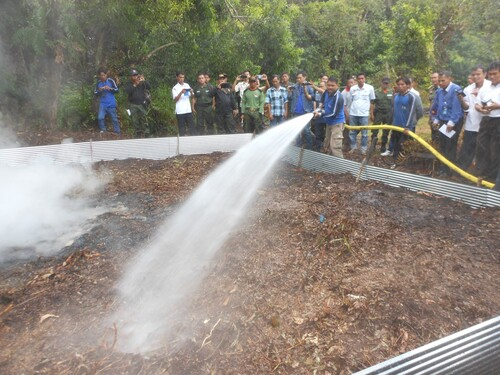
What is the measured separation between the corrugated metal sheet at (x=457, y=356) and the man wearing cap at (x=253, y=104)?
777cm

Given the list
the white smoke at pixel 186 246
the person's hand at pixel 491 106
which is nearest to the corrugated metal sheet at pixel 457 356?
the white smoke at pixel 186 246

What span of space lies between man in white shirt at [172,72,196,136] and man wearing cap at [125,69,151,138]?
79 cm

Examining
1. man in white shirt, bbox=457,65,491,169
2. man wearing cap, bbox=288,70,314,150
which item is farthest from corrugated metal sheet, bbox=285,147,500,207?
man in white shirt, bbox=457,65,491,169

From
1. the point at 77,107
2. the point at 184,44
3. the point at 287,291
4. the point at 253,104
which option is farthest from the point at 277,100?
the point at 287,291

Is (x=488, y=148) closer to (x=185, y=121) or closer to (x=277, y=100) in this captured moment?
(x=277, y=100)

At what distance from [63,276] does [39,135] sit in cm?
750

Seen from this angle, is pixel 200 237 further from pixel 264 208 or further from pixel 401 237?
pixel 401 237

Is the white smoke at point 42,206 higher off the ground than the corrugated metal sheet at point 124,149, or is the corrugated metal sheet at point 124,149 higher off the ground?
the corrugated metal sheet at point 124,149

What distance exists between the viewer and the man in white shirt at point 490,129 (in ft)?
21.6

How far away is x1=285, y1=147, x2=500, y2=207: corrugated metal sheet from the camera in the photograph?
593 centimetres

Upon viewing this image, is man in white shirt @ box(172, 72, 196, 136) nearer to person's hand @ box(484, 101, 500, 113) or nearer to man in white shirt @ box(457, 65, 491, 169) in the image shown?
man in white shirt @ box(457, 65, 491, 169)

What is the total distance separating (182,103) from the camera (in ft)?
33.7

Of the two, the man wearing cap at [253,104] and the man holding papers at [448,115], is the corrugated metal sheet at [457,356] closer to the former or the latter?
the man holding papers at [448,115]

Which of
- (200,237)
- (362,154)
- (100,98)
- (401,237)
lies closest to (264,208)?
(200,237)
